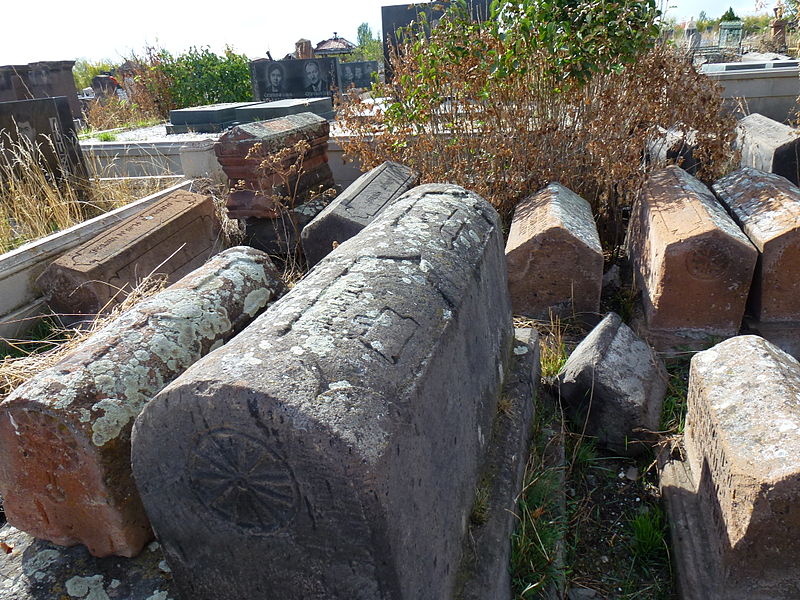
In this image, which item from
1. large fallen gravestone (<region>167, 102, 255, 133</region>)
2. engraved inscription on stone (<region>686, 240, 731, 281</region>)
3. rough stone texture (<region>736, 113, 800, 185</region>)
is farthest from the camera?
large fallen gravestone (<region>167, 102, 255, 133</region>)

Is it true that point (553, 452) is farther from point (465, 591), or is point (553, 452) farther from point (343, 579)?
point (343, 579)

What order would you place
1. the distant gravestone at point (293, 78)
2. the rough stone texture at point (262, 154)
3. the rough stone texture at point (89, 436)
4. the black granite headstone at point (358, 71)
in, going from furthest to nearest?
the black granite headstone at point (358, 71) < the distant gravestone at point (293, 78) < the rough stone texture at point (262, 154) < the rough stone texture at point (89, 436)

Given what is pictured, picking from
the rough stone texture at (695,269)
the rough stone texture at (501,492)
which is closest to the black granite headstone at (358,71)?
the rough stone texture at (695,269)

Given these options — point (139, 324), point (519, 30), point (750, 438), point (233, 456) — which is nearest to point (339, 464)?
point (233, 456)

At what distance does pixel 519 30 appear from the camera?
4328mm

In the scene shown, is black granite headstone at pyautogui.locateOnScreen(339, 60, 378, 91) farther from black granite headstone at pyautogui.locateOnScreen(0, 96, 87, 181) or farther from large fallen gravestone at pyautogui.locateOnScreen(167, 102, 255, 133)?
black granite headstone at pyautogui.locateOnScreen(0, 96, 87, 181)

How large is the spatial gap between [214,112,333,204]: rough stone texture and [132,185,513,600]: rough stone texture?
11.0ft

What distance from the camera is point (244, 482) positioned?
1.35 m

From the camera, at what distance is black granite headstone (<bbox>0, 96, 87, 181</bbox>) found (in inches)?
212

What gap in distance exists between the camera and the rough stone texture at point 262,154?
4.87 meters

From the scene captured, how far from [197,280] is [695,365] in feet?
6.94

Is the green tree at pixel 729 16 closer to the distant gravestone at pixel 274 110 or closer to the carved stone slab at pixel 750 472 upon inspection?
the distant gravestone at pixel 274 110

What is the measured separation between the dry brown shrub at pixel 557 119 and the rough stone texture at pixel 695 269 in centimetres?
97

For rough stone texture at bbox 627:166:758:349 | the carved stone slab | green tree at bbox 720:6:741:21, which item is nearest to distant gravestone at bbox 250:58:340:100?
rough stone texture at bbox 627:166:758:349
